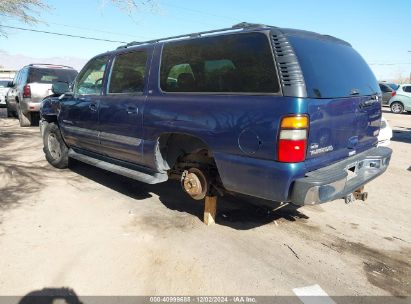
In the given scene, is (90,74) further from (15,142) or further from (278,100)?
(15,142)

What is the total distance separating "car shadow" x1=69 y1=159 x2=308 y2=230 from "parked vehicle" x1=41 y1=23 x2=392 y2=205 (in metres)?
0.59

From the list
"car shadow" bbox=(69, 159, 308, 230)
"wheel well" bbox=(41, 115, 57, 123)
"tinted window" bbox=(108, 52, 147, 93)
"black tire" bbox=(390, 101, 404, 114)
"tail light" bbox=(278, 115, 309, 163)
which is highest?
"tinted window" bbox=(108, 52, 147, 93)

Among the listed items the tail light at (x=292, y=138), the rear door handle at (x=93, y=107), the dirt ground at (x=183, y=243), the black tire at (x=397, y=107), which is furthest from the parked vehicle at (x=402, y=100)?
the tail light at (x=292, y=138)

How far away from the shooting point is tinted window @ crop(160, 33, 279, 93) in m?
3.37

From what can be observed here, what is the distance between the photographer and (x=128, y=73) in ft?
16.1

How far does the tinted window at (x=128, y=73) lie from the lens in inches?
185

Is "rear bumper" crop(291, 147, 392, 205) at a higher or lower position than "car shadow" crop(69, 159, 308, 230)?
higher

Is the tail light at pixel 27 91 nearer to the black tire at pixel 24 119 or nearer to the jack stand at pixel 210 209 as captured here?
the black tire at pixel 24 119

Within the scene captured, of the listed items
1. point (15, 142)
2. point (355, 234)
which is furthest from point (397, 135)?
point (15, 142)

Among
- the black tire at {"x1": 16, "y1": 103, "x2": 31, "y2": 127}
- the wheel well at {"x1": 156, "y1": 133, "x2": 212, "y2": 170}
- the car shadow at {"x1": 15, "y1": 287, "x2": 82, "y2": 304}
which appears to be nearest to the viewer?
the car shadow at {"x1": 15, "y1": 287, "x2": 82, "y2": 304}

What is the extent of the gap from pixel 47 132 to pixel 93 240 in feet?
11.4

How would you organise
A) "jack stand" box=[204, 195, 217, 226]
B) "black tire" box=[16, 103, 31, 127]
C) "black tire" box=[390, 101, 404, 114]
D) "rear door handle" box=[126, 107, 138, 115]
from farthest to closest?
1. "black tire" box=[390, 101, 404, 114]
2. "black tire" box=[16, 103, 31, 127]
3. "rear door handle" box=[126, 107, 138, 115]
4. "jack stand" box=[204, 195, 217, 226]

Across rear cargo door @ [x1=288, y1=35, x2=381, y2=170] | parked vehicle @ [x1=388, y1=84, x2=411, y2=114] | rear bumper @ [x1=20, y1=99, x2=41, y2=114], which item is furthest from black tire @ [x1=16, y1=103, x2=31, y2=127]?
parked vehicle @ [x1=388, y1=84, x2=411, y2=114]

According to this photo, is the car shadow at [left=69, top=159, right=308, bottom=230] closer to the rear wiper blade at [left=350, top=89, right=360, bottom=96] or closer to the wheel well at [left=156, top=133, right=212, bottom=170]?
the wheel well at [left=156, top=133, right=212, bottom=170]
